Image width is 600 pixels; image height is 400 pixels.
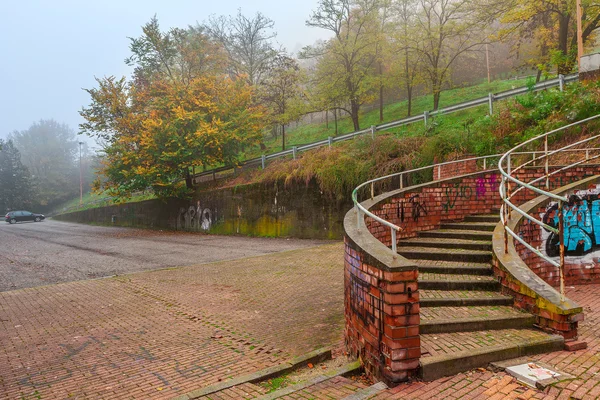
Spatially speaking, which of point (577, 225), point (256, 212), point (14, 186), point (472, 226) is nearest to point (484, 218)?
point (472, 226)

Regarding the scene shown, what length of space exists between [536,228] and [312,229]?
9654 mm

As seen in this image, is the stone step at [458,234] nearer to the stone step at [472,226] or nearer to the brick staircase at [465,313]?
the brick staircase at [465,313]

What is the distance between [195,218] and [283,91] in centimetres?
1002

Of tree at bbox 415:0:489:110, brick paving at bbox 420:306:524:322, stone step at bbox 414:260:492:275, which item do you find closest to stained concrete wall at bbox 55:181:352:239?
stone step at bbox 414:260:492:275

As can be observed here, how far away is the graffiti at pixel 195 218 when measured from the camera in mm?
20625

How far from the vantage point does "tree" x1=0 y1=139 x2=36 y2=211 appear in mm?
54062

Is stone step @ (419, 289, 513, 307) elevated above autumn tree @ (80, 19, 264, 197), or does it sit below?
below

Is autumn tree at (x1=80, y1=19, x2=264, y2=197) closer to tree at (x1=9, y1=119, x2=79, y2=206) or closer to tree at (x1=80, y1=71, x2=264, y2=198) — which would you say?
tree at (x1=80, y1=71, x2=264, y2=198)

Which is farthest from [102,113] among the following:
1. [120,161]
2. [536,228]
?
[536,228]

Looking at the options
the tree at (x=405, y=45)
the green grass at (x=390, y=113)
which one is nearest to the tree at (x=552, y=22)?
the green grass at (x=390, y=113)

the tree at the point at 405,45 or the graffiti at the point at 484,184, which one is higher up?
the tree at the point at 405,45

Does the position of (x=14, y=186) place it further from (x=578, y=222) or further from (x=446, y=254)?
(x=578, y=222)

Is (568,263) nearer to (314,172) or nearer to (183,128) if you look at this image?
(314,172)

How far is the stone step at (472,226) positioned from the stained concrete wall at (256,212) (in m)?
6.67
